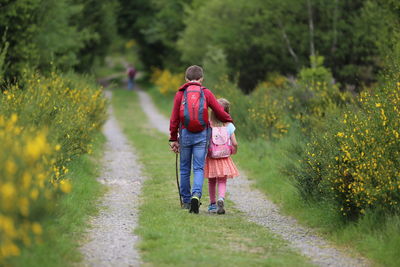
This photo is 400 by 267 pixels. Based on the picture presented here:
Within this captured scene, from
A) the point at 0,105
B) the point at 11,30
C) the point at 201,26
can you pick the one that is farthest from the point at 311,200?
the point at 201,26

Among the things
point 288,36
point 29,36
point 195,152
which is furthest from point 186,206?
point 288,36

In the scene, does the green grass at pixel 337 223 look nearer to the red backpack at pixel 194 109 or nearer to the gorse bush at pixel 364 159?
the gorse bush at pixel 364 159

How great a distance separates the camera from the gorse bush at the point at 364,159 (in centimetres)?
750

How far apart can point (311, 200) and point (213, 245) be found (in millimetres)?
2852

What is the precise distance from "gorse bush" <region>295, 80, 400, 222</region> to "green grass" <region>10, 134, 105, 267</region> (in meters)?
3.11

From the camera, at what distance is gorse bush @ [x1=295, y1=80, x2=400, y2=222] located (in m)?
7.50

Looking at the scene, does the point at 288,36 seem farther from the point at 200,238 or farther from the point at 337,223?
the point at 200,238

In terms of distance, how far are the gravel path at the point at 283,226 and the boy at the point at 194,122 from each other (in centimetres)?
96

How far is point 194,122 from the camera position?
895 centimetres

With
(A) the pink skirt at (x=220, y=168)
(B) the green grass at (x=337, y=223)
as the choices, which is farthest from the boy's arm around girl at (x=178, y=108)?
(B) the green grass at (x=337, y=223)

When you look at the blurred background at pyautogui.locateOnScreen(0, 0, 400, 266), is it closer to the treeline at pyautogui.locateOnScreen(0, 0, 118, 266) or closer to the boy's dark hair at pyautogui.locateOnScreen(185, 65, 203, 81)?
the treeline at pyautogui.locateOnScreen(0, 0, 118, 266)

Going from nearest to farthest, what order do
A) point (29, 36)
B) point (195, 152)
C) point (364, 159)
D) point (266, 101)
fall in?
1. point (364, 159)
2. point (195, 152)
3. point (266, 101)
4. point (29, 36)

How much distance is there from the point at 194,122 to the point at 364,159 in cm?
234

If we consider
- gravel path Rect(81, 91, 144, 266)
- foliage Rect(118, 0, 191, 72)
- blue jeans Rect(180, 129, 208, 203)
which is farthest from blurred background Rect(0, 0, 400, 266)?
blue jeans Rect(180, 129, 208, 203)
